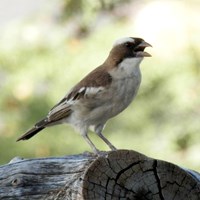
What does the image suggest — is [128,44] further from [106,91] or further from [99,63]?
[99,63]

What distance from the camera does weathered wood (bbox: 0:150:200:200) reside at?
201 inches

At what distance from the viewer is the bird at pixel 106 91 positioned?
21.9ft

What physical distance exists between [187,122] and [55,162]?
3.40 metres

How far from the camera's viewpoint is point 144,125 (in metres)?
8.83

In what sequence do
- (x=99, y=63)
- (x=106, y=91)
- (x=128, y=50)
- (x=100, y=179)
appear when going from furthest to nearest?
(x=99, y=63)
(x=128, y=50)
(x=106, y=91)
(x=100, y=179)

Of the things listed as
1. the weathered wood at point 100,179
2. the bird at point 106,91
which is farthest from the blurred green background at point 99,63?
the weathered wood at point 100,179

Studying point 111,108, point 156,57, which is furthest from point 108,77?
point 156,57

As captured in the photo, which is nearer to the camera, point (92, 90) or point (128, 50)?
point (92, 90)

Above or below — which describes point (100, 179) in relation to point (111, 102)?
below

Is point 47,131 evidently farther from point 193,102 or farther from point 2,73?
point 193,102

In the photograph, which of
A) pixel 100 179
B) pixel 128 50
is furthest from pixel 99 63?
pixel 100 179

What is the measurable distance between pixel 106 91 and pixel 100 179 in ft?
5.40

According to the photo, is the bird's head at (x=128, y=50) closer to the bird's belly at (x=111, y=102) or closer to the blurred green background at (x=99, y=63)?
the bird's belly at (x=111, y=102)

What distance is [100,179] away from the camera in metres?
5.09
